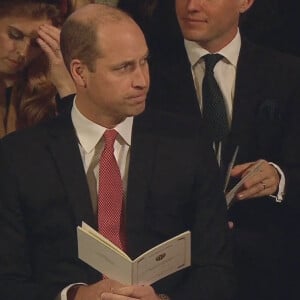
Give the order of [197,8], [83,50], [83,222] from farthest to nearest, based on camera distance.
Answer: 1. [197,8]
2. [83,50]
3. [83,222]

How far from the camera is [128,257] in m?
1.89

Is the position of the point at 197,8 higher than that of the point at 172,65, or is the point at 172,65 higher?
the point at 197,8

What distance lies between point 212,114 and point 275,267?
20.2 inches

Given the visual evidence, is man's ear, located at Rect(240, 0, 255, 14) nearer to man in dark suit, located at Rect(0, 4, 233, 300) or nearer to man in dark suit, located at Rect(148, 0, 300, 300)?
man in dark suit, located at Rect(148, 0, 300, 300)

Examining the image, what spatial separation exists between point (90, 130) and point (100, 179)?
0.13 metres

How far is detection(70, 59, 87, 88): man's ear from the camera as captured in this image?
7.08ft

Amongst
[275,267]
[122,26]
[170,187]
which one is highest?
[122,26]

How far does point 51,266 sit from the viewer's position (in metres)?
2.18

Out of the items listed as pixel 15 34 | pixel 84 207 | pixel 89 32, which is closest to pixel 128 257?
pixel 84 207

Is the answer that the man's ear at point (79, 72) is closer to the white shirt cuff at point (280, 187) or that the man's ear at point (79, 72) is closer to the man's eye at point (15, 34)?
the man's eye at point (15, 34)

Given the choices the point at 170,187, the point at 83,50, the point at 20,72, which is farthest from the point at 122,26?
the point at 20,72

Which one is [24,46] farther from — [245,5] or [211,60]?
[245,5]

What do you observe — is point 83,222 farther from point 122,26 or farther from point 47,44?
point 47,44

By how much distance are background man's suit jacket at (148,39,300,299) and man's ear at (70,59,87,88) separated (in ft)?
1.46
